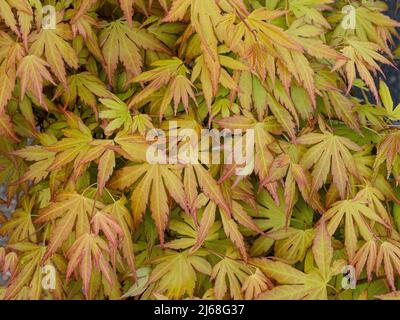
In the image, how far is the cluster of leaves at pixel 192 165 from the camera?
1137 millimetres

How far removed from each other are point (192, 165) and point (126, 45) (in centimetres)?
35

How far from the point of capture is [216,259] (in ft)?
4.25

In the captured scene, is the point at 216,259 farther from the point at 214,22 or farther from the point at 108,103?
the point at 214,22

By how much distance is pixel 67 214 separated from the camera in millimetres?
1158

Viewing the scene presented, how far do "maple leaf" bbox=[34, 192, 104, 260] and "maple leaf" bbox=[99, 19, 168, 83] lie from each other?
0.98 ft

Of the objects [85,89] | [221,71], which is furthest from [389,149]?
[85,89]

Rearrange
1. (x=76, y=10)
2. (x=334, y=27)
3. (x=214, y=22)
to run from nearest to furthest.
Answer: (x=214, y=22) → (x=76, y=10) → (x=334, y=27)

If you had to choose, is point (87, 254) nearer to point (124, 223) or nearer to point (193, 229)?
point (124, 223)

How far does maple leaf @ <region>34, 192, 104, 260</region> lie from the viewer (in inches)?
44.8

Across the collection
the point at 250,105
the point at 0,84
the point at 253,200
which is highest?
the point at 0,84

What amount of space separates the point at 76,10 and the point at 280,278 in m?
0.78

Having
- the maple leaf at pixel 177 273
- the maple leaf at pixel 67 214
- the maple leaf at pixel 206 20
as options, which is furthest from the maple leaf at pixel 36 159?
the maple leaf at pixel 206 20

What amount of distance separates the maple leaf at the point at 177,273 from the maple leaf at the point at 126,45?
451mm
